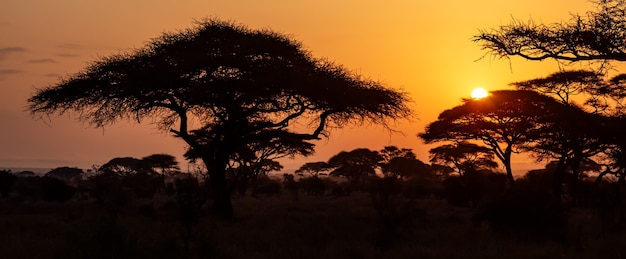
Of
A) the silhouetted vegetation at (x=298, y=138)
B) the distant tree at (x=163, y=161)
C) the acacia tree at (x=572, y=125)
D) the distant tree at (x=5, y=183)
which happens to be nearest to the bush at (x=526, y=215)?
the silhouetted vegetation at (x=298, y=138)

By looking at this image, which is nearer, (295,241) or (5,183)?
(295,241)

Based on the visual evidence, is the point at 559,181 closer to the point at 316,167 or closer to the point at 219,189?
the point at 219,189

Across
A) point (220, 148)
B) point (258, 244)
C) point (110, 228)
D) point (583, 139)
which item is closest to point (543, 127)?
point (583, 139)

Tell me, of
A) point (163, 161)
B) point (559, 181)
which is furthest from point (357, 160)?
point (559, 181)

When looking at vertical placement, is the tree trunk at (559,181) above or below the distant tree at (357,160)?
below

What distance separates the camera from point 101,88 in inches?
771

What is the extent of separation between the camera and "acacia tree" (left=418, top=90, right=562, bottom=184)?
1134 inches

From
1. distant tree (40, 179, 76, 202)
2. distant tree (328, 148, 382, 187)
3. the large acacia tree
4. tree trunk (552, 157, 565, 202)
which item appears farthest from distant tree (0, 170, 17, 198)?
distant tree (328, 148, 382, 187)

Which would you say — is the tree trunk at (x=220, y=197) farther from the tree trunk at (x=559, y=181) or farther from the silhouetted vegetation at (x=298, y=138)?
the tree trunk at (x=559, y=181)

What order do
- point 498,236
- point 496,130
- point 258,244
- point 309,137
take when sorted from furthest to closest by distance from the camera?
point 496,130
point 309,137
point 498,236
point 258,244

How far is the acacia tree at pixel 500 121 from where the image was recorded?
28797 mm

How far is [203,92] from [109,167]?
75.4 meters

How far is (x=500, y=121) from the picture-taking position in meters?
31.4

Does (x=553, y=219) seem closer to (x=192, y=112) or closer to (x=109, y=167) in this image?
(x=192, y=112)
